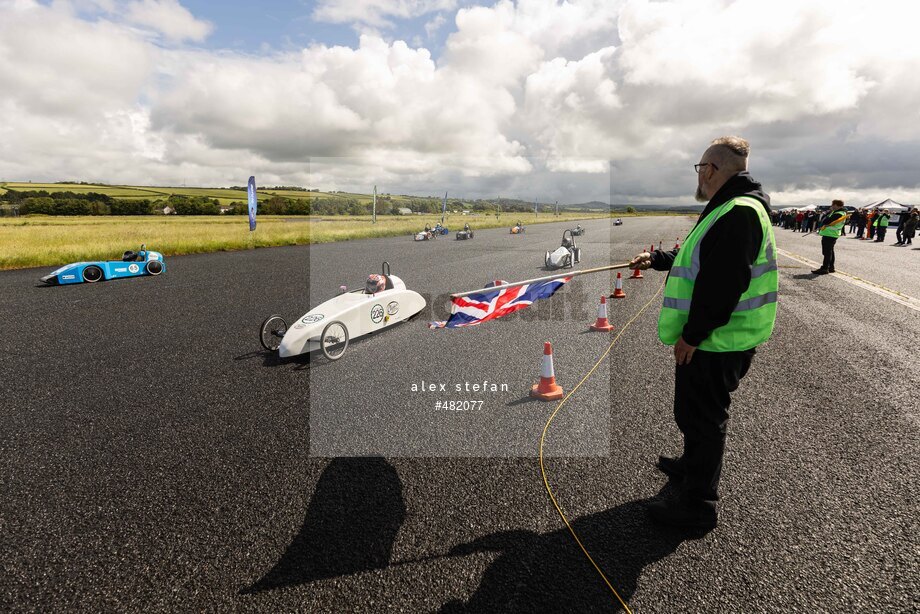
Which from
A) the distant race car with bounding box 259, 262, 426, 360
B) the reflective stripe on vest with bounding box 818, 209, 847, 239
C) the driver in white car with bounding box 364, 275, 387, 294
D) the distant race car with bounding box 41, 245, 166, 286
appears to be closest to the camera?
the distant race car with bounding box 259, 262, 426, 360

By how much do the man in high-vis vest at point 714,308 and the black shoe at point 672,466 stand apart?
0.54m

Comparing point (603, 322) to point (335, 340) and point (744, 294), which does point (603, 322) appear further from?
point (744, 294)

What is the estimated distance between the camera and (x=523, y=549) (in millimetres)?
2988

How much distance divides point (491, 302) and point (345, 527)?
2.56 meters

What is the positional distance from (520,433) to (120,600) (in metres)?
3.34

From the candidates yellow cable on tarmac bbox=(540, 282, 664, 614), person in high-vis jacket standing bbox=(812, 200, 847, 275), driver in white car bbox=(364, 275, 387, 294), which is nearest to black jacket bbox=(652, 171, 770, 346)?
yellow cable on tarmac bbox=(540, 282, 664, 614)

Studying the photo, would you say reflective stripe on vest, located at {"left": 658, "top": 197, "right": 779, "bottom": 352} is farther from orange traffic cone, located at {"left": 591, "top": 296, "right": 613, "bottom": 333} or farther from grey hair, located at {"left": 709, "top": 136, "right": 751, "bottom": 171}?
orange traffic cone, located at {"left": 591, "top": 296, "right": 613, "bottom": 333}

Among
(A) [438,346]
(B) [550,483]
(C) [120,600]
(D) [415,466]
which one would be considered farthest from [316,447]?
(A) [438,346]

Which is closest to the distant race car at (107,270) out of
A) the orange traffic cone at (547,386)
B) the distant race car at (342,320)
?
the distant race car at (342,320)

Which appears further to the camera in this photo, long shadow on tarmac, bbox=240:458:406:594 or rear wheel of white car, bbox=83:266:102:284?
rear wheel of white car, bbox=83:266:102:284

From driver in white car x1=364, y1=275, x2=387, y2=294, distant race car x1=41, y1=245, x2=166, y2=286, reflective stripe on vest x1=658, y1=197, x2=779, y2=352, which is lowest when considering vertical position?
distant race car x1=41, y1=245, x2=166, y2=286

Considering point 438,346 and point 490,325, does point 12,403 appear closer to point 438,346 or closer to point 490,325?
point 438,346

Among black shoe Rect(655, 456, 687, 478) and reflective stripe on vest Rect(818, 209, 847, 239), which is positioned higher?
reflective stripe on vest Rect(818, 209, 847, 239)

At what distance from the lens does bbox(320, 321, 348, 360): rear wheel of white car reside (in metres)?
6.84
